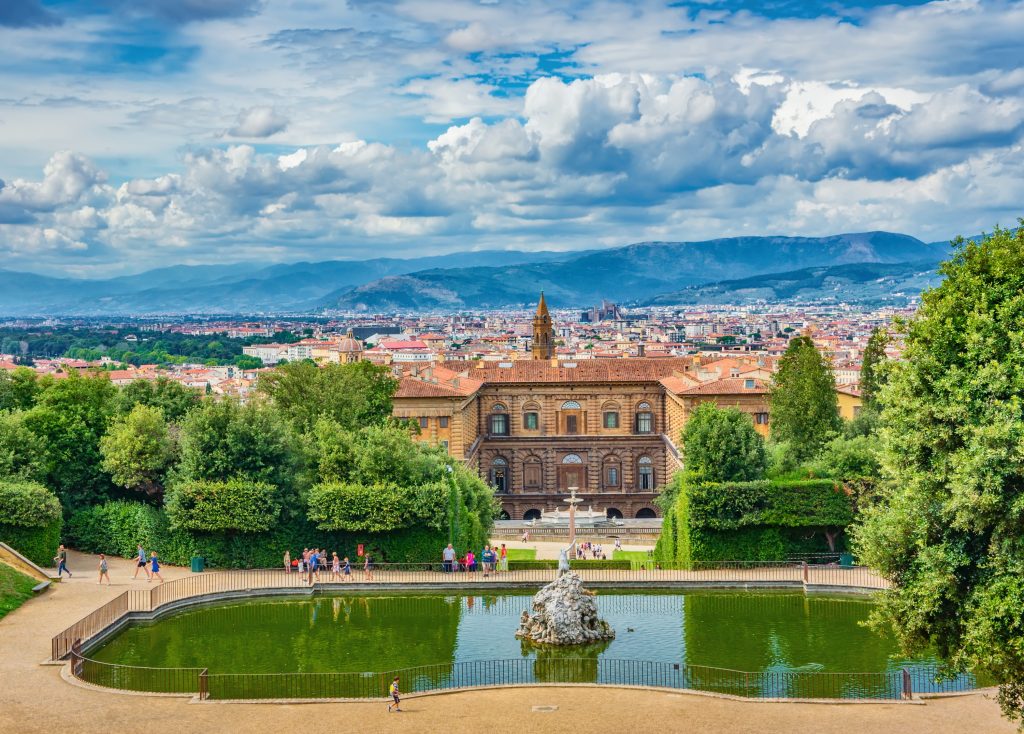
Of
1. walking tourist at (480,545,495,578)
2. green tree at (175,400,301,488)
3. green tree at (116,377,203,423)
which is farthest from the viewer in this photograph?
green tree at (116,377,203,423)

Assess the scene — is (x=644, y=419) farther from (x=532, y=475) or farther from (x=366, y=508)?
(x=366, y=508)

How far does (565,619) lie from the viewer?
32.3m

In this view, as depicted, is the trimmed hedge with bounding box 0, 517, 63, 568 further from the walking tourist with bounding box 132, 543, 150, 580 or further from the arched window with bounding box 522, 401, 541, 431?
the arched window with bounding box 522, 401, 541, 431

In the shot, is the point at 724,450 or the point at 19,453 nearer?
the point at 19,453

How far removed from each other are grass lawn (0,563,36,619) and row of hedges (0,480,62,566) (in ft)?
12.2

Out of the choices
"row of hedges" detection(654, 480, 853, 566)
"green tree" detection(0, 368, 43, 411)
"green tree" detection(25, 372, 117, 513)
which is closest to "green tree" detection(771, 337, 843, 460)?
"row of hedges" detection(654, 480, 853, 566)

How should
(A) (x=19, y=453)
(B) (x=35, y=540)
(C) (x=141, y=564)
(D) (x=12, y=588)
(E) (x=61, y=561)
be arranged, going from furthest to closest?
(A) (x=19, y=453)
(B) (x=35, y=540)
(C) (x=141, y=564)
(E) (x=61, y=561)
(D) (x=12, y=588)

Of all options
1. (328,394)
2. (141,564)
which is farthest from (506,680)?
(328,394)

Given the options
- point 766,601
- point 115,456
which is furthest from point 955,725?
point 115,456

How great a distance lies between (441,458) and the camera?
48.4 meters

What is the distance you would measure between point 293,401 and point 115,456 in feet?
46.5

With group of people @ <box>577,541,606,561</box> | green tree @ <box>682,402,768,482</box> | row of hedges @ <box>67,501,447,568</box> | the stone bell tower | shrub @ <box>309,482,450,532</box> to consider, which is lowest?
group of people @ <box>577,541,606,561</box>

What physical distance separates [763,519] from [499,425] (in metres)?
42.3

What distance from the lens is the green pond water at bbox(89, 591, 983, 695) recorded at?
29.9 m
